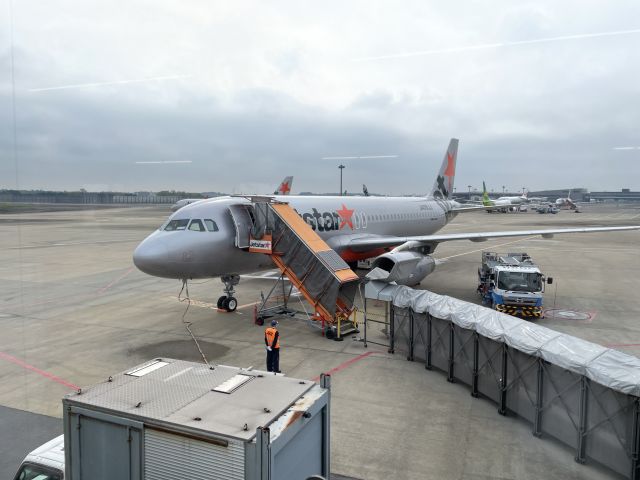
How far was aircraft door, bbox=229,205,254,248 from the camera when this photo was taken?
15.7 m

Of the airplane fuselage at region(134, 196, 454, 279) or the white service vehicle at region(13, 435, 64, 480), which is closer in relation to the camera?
the white service vehicle at region(13, 435, 64, 480)

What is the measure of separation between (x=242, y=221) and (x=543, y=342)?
10.5 meters

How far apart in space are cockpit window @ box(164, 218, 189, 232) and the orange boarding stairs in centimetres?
221

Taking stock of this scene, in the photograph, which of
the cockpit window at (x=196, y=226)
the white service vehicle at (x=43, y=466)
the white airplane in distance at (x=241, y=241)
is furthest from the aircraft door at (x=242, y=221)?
the white service vehicle at (x=43, y=466)

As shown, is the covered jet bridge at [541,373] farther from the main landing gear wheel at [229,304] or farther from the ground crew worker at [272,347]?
the main landing gear wheel at [229,304]

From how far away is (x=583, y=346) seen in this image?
799cm

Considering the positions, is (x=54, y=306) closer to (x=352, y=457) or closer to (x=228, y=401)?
(x=352, y=457)

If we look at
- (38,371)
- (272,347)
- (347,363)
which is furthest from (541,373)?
(38,371)

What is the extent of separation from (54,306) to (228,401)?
52.9 feet

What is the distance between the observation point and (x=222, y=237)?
15461 millimetres

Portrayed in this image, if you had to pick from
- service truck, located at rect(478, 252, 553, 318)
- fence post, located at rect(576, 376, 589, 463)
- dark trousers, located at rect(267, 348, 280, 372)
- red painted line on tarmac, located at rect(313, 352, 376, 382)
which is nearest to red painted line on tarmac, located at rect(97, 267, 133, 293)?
dark trousers, located at rect(267, 348, 280, 372)

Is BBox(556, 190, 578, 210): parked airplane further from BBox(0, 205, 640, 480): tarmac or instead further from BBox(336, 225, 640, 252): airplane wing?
BBox(336, 225, 640, 252): airplane wing

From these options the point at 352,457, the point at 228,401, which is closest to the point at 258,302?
the point at 352,457

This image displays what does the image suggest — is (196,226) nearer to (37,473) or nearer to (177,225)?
(177,225)
